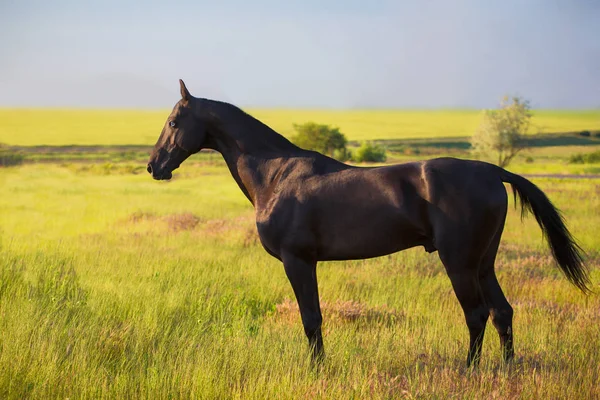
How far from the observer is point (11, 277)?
31.1 feet

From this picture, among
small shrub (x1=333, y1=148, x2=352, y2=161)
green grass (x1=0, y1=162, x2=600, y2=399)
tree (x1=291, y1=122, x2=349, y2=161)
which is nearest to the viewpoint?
green grass (x1=0, y1=162, x2=600, y2=399)

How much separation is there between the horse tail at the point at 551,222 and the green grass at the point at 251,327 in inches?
34.7

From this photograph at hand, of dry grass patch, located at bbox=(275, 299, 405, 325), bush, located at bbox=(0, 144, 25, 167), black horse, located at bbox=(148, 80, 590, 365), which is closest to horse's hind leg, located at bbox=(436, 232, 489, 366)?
black horse, located at bbox=(148, 80, 590, 365)

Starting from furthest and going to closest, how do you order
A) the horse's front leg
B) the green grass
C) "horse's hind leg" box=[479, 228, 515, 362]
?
"horse's hind leg" box=[479, 228, 515, 362] < the horse's front leg < the green grass

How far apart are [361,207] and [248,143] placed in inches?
55.0

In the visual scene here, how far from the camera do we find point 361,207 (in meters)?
6.04

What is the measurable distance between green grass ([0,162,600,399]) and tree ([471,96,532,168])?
208 feet

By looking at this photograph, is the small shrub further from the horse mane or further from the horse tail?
the horse mane

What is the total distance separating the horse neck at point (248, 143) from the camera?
658 cm

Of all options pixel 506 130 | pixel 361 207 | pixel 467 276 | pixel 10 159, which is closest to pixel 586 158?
pixel 506 130

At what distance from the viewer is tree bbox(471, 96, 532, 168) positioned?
77.1 metres

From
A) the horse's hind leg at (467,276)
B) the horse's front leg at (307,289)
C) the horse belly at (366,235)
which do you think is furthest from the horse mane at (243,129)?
the horse's hind leg at (467,276)

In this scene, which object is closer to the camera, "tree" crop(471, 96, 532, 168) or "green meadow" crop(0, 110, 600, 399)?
"green meadow" crop(0, 110, 600, 399)

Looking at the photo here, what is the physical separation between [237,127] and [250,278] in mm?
5012
